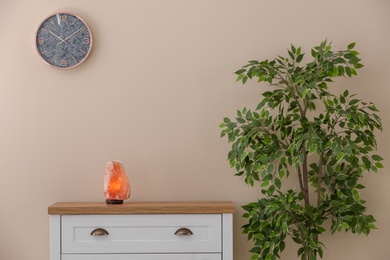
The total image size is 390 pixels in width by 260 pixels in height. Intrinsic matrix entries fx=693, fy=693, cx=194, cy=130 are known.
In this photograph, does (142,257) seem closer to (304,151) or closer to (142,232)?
(142,232)

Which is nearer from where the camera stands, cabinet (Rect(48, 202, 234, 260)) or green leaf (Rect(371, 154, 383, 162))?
cabinet (Rect(48, 202, 234, 260))

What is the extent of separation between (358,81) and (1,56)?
2.12 m

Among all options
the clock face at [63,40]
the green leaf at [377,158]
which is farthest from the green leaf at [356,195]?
the clock face at [63,40]

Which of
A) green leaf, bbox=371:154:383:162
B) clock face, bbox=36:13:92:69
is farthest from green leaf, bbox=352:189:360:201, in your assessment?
clock face, bbox=36:13:92:69

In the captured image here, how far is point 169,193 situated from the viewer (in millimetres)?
4098

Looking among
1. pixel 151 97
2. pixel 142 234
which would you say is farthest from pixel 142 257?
pixel 151 97

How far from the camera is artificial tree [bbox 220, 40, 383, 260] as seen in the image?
3.73 meters

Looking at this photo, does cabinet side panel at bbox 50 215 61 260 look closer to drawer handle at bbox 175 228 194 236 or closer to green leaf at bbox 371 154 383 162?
drawer handle at bbox 175 228 194 236

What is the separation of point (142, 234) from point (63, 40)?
4.06 feet

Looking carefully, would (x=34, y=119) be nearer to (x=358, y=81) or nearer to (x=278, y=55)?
(x=278, y=55)

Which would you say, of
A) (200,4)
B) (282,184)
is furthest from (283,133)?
(200,4)

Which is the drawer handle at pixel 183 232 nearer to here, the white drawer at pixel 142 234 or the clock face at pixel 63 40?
the white drawer at pixel 142 234

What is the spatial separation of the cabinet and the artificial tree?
0.22 meters

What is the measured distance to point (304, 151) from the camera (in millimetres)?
3785
